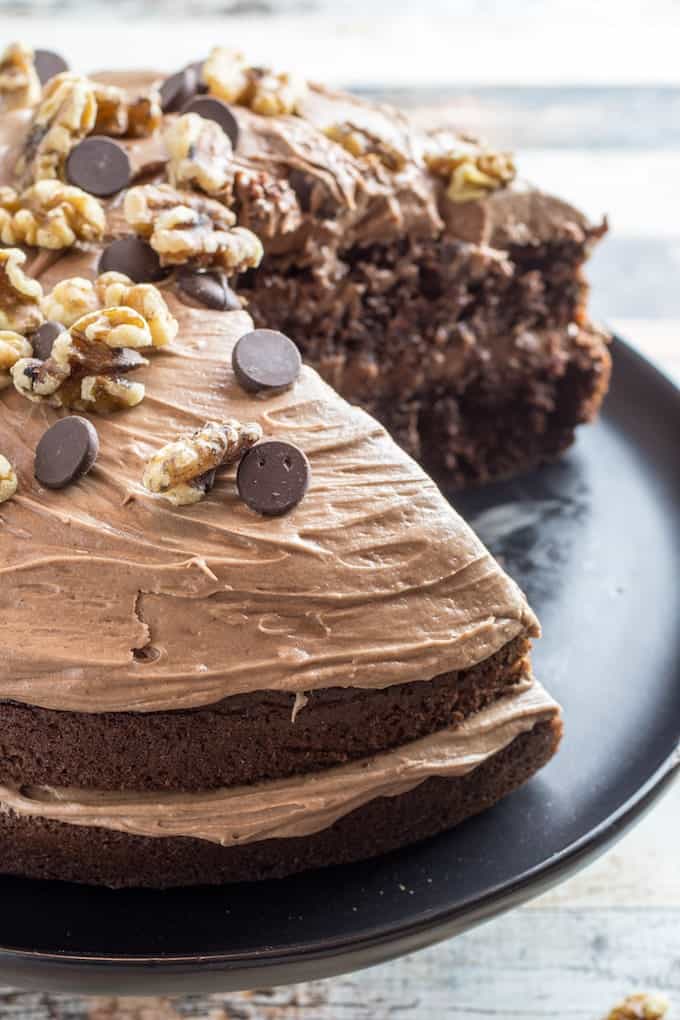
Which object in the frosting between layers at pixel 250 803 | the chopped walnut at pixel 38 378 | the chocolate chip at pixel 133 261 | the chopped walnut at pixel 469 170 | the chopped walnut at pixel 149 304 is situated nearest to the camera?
the frosting between layers at pixel 250 803

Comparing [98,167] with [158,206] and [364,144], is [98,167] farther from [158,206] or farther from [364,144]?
[364,144]

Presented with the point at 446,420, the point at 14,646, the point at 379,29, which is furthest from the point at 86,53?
the point at 14,646

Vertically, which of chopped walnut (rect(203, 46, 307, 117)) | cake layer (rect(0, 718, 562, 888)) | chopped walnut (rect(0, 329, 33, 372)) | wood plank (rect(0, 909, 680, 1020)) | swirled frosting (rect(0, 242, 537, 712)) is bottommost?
wood plank (rect(0, 909, 680, 1020))

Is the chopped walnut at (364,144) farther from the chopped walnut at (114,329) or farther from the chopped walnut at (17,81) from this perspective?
the chopped walnut at (114,329)

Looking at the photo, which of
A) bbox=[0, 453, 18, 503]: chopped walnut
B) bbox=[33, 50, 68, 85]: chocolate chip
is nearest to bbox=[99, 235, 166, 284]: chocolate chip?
bbox=[0, 453, 18, 503]: chopped walnut

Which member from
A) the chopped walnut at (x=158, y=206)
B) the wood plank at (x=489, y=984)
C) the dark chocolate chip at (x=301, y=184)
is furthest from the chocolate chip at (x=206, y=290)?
the wood plank at (x=489, y=984)

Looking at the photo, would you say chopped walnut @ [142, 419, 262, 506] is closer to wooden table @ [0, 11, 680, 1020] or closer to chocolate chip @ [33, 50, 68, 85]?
wooden table @ [0, 11, 680, 1020]

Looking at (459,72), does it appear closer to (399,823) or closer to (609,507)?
(609,507)
